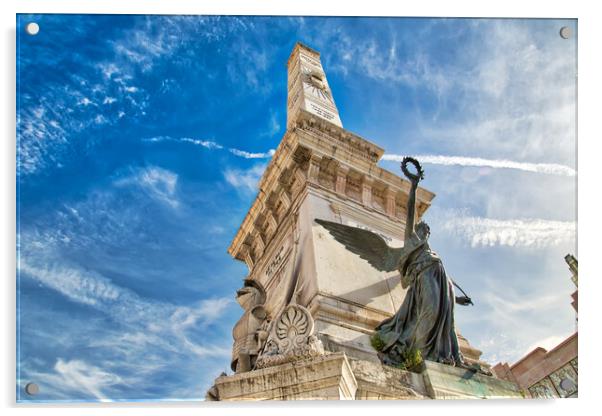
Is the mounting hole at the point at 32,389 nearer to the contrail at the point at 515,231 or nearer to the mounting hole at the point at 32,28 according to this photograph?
the mounting hole at the point at 32,28

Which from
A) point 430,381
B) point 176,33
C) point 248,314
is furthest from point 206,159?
point 430,381

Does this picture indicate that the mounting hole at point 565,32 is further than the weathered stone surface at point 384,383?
Yes

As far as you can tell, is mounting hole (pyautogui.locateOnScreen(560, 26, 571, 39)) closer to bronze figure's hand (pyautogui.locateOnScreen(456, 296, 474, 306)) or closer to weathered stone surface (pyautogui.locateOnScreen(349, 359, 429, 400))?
bronze figure's hand (pyautogui.locateOnScreen(456, 296, 474, 306))

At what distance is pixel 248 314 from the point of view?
273 inches

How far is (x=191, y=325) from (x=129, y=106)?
9.91 ft

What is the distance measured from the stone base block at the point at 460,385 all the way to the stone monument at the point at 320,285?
1 centimetres

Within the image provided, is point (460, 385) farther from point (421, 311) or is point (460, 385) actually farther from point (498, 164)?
point (498, 164)

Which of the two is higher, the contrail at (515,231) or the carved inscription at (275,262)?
the carved inscription at (275,262)

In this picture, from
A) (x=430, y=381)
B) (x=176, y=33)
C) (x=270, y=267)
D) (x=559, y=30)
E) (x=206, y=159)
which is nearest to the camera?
(x=430, y=381)

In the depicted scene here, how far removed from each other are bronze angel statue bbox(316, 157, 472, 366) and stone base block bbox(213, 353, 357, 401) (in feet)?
4.33

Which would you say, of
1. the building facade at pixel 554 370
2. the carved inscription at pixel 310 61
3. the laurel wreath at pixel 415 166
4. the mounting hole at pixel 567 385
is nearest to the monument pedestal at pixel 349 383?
the mounting hole at pixel 567 385

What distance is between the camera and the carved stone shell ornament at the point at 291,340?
4.99m

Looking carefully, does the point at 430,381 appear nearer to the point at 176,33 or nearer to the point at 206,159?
the point at 206,159

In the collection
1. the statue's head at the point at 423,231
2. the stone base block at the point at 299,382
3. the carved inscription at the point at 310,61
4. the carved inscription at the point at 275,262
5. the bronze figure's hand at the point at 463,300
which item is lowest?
the stone base block at the point at 299,382
